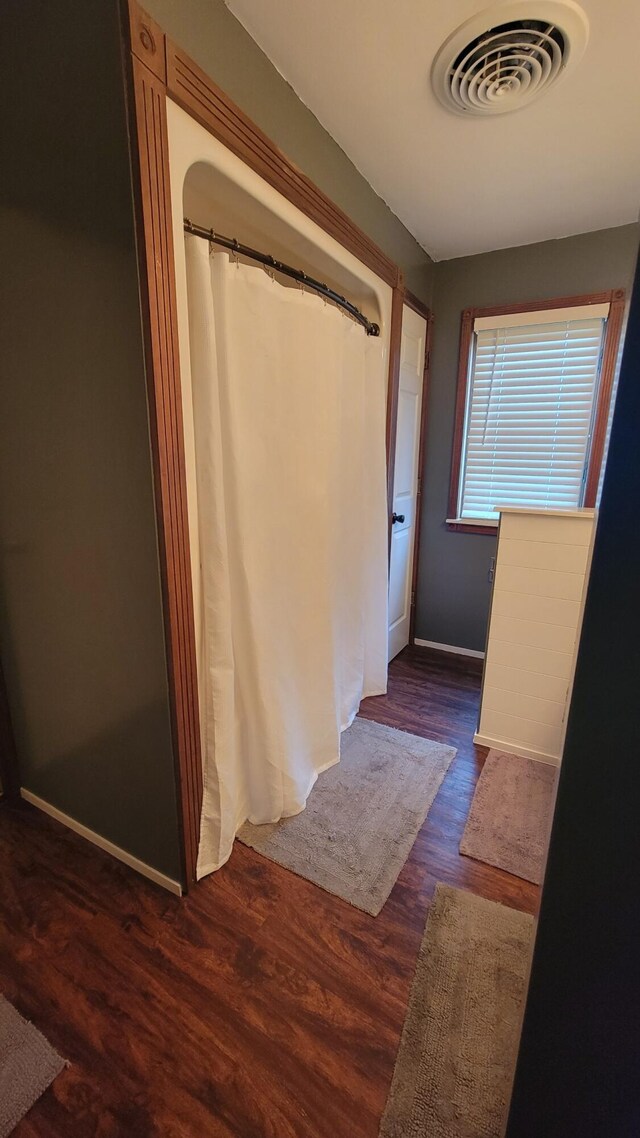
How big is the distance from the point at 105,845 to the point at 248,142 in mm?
2219

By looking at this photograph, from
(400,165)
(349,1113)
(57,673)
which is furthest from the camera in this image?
(400,165)

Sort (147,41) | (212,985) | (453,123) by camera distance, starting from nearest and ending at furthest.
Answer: (147,41)
(212,985)
(453,123)

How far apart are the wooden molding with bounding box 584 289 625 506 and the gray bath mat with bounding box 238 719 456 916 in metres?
1.70

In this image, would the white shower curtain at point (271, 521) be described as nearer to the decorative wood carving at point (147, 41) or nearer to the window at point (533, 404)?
the decorative wood carving at point (147, 41)

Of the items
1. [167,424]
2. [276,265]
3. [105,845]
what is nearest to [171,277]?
[167,424]

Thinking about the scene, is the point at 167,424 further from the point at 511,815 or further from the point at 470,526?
the point at 470,526

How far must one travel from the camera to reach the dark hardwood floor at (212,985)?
3.11 ft

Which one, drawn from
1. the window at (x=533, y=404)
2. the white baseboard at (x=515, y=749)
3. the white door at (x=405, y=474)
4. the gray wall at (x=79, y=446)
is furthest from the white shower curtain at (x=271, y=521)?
the window at (x=533, y=404)

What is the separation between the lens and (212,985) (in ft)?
3.81

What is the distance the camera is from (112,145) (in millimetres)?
960

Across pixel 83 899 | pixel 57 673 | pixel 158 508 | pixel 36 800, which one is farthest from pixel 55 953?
pixel 158 508

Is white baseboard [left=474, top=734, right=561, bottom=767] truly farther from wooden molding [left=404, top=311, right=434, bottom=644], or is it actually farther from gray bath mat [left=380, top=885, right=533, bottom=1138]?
wooden molding [left=404, top=311, right=434, bottom=644]

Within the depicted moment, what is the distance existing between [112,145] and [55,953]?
6.59 ft

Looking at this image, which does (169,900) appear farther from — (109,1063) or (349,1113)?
(349,1113)
